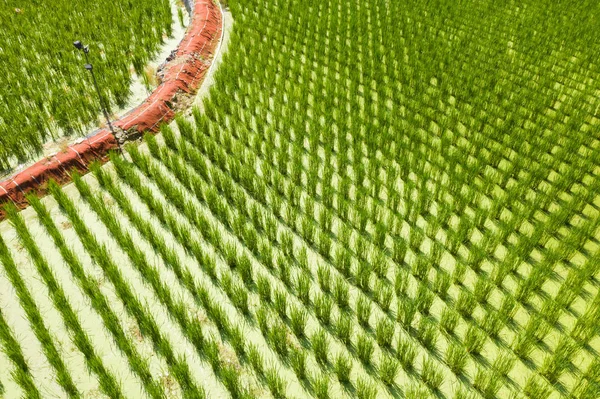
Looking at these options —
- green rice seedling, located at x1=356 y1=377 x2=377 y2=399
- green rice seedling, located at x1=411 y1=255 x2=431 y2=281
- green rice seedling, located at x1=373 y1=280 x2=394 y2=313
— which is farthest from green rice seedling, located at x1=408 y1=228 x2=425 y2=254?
green rice seedling, located at x1=356 y1=377 x2=377 y2=399

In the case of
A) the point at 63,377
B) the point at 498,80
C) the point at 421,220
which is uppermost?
the point at 498,80

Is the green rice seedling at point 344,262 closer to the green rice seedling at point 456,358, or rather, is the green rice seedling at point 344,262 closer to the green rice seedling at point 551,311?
the green rice seedling at point 456,358

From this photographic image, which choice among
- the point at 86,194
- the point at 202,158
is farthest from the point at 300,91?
the point at 86,194

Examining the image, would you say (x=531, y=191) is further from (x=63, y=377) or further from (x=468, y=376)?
(x=63, y=377)

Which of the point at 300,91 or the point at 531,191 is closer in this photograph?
the point at 531,191

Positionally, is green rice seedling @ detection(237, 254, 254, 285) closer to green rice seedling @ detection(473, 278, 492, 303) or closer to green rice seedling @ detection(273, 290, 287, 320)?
green rice seedling @ detection(273, 290, 287, 320)

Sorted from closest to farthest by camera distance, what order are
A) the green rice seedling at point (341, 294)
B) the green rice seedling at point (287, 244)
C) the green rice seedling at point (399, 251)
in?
the green rice seedling at point (341, 294) < the green rice seedling at point (399, 251) < the green rice seedling at point (287, 244)

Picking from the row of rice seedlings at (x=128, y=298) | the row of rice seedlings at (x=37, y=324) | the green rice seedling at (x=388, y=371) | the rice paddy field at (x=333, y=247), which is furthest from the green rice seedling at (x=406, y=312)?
the row of rice seedlings at (x=37, y=324)
